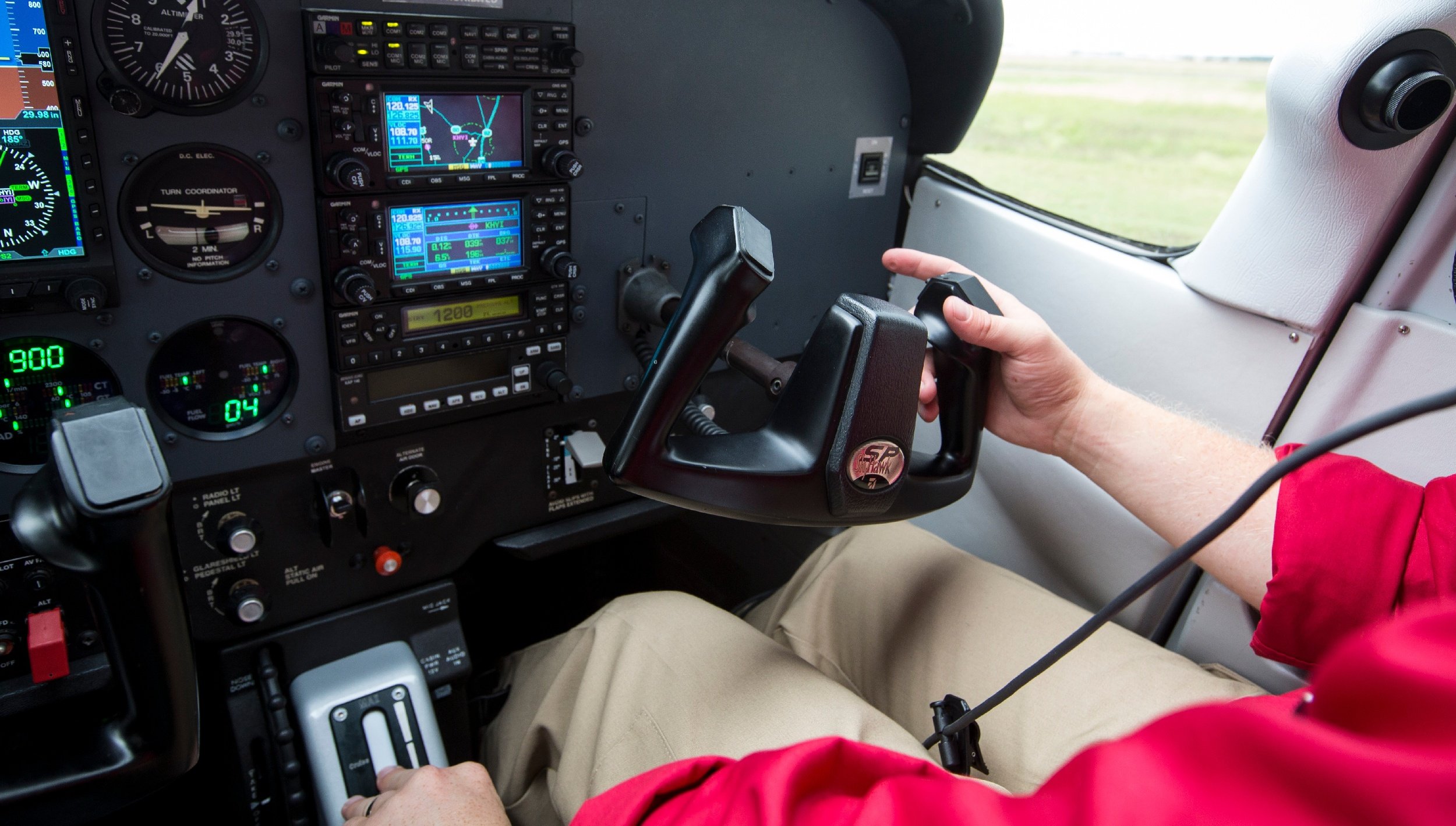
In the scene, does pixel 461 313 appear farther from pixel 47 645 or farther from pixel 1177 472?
pixel 1177 472

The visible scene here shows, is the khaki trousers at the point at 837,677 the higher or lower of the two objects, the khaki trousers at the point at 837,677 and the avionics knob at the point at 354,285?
the lower

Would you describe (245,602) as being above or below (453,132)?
below

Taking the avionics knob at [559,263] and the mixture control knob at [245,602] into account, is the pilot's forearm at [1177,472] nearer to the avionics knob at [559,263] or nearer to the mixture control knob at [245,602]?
the avionics knob at [559,263]

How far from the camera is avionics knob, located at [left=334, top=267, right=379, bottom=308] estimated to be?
4.06 ft

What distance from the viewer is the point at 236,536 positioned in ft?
4.21

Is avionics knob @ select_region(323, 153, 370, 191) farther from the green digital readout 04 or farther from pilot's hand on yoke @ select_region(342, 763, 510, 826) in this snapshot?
pilot's hand on yoke @ select_region(342, 763, 510, 826)

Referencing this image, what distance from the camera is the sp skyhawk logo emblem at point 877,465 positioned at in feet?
3.36

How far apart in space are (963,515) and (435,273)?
1161 millimetres

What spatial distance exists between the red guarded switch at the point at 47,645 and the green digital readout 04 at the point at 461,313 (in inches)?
23.8

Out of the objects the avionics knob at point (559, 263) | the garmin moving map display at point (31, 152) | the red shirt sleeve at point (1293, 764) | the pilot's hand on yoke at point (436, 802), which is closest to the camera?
the red shirt sleeve at point (1293, 764)

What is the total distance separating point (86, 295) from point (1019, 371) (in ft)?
4.01

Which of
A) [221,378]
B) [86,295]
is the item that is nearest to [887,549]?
[221,378]

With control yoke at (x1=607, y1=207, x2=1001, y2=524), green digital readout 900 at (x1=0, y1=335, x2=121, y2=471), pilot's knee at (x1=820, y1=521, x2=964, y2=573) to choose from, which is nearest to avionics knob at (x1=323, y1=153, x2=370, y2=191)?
green digital readout 900 at (x1=0, y1=335, x2=121, y2=471)

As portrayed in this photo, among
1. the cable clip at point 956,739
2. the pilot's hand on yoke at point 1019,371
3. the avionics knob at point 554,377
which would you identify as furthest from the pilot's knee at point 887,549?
the avionics knob at point 554,377
